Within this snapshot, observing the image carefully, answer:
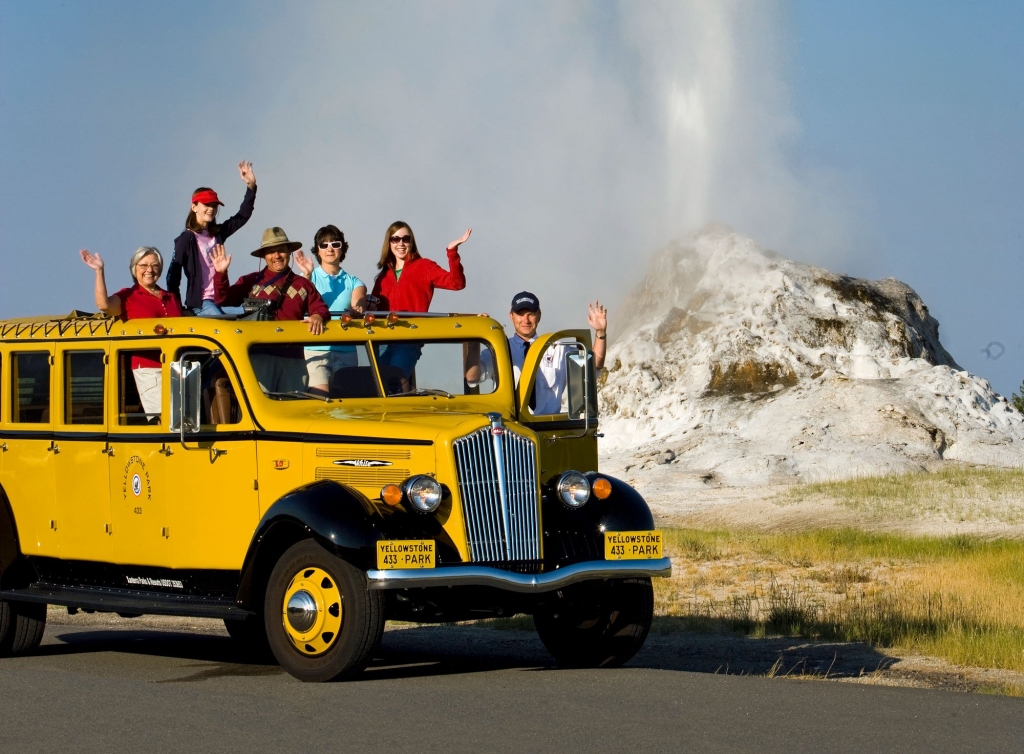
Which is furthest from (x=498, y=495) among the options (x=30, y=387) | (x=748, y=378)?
(x=748, y=378)

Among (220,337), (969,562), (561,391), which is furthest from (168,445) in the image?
(969,562)

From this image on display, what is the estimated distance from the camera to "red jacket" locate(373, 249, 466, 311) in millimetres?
13500

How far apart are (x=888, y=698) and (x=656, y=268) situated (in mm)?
47523

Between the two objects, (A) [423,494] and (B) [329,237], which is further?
(B) [329,237]

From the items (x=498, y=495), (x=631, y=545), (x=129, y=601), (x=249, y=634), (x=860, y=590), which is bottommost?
(x=860, y=590)

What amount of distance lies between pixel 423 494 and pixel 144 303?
3.42 m

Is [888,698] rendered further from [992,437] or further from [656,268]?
[656,268]

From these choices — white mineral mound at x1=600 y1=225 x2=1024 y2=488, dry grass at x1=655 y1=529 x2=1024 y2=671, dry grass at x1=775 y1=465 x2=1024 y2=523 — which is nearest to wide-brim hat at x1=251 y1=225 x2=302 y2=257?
dry grass at x1=655 y1=529 x2=1024 y2=671

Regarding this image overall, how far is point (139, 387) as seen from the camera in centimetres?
1214

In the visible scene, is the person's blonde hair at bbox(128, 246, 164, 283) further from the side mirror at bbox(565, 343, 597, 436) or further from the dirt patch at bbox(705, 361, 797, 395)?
the dirt patch at bbox(705, 361, 797, 395)

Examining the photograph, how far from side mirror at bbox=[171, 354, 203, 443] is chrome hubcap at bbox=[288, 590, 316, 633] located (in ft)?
5.11

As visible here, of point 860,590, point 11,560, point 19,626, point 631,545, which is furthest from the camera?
point 860,590

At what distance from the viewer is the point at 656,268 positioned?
5694 cm

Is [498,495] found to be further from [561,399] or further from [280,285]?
[280,285]
